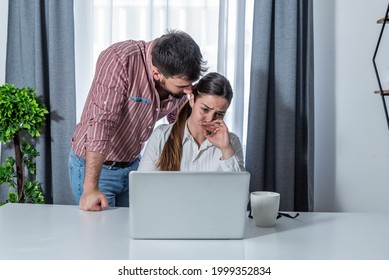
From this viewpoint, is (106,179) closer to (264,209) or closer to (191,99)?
(191,99)

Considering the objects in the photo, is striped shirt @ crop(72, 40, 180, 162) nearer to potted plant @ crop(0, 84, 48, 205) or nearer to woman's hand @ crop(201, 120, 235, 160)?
woman's hand @ crop(201, 120, 235, 160)

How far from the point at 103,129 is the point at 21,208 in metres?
0.46

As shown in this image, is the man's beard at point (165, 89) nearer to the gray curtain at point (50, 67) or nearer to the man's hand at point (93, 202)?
the man's hand at point (93, 202)

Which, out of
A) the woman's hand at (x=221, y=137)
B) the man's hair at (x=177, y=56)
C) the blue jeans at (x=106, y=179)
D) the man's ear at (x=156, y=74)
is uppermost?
the man's hair at (x=177, y=56)

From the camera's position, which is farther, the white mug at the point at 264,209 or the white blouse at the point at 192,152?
the white blouse at the point at 192,152

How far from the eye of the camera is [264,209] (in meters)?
1.37

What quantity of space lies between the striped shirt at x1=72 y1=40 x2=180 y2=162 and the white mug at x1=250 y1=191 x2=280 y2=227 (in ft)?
2.45

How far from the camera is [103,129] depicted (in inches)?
74.4

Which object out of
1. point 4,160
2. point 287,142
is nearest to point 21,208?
point 4,160

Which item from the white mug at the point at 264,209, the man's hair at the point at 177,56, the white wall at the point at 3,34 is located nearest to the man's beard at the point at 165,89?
the man's hair at the point at 177,56

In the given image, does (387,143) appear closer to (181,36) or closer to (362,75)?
(362,75)

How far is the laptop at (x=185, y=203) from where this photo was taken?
3.80 feet

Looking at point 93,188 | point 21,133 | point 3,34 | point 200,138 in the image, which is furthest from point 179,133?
point 3,34

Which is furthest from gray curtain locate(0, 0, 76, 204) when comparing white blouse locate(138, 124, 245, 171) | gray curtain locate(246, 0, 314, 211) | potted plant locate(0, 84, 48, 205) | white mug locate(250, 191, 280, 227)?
white mug locate(250, 191, 280, 227)
